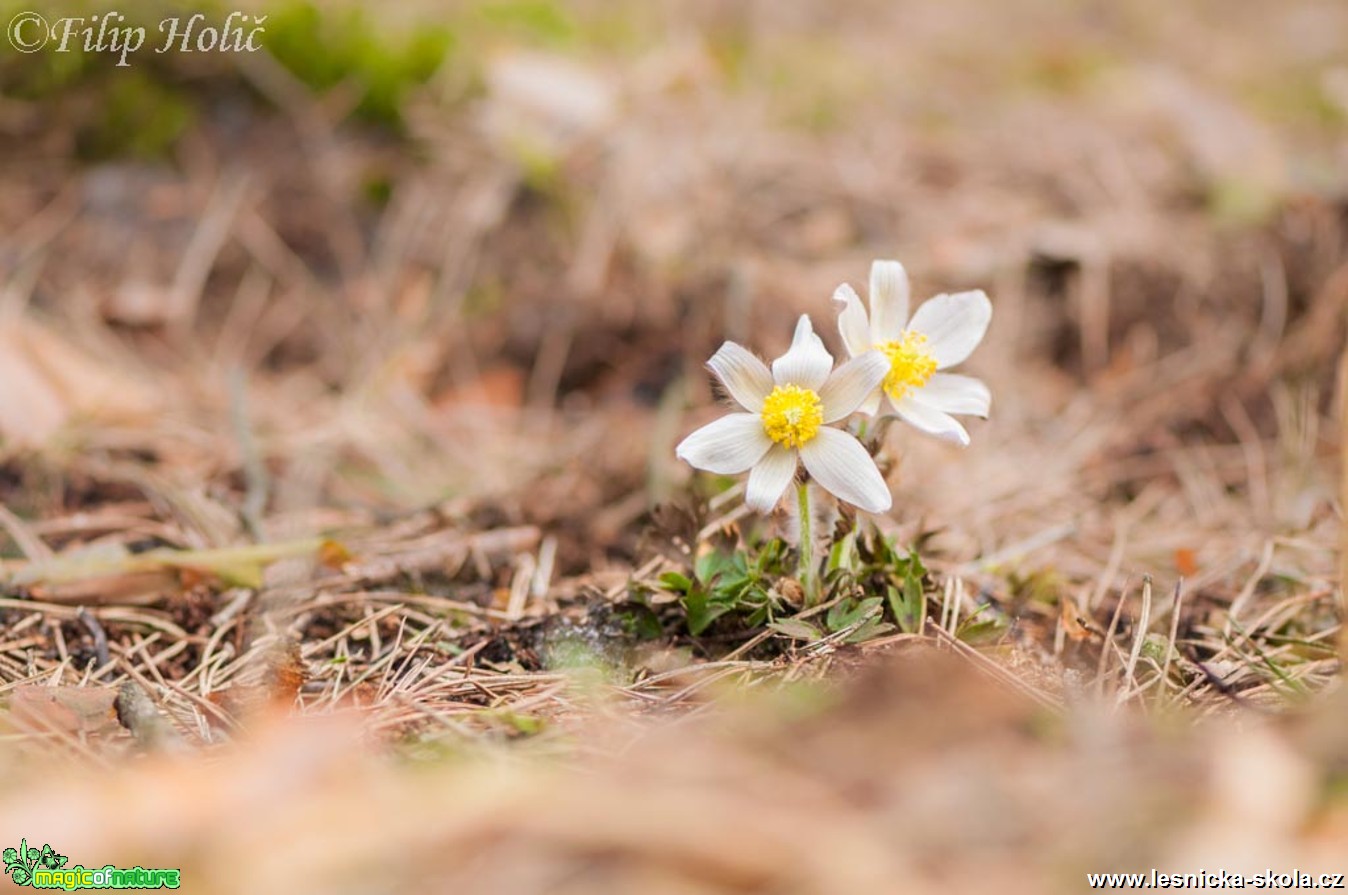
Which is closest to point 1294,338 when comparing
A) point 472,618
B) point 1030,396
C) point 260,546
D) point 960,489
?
point 1030,396

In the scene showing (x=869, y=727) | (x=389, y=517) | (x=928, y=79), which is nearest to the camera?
(x=869, y=727)

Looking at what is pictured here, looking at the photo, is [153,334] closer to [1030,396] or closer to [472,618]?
[472,618]

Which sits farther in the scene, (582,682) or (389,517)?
(389,517)

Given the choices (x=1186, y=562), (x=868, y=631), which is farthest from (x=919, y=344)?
(x=1186, y=562)

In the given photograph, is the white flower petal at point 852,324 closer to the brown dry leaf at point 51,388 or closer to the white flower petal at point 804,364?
the white flower petal at point 804,364

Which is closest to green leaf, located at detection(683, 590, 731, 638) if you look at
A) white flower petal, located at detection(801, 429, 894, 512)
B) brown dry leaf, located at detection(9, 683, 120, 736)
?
white flower petal, located at detection(801, 429, 894, 512)

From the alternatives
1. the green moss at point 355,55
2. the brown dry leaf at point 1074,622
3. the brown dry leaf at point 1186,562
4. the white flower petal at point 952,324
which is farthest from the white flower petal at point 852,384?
the green moss at point 355,55

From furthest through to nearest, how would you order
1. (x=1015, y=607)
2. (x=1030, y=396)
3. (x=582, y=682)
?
(x=1030, y=396) → (x=1015, y=607) → (x=582, y=682)
